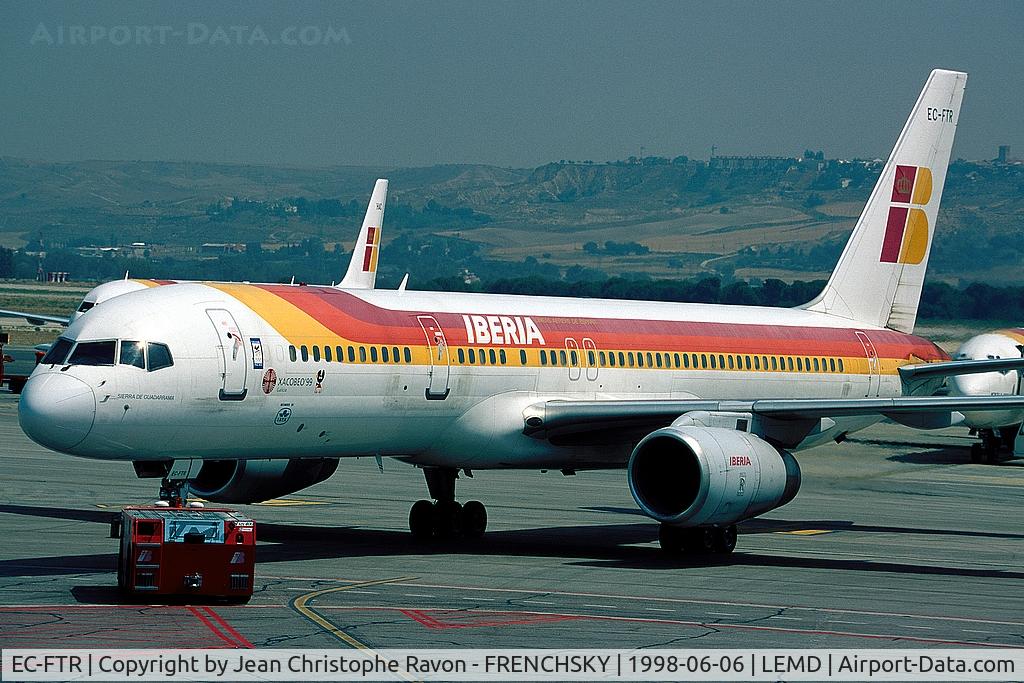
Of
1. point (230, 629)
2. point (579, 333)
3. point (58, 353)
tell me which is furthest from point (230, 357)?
point (579, 333)

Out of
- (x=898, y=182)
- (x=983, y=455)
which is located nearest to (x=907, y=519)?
(x=898, y=182)

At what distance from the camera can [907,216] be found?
3956cm

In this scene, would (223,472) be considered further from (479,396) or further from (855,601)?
(855,601)

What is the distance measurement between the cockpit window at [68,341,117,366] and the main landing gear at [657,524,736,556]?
10.8m

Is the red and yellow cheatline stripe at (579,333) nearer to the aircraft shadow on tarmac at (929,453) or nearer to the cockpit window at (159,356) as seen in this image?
the cockpit window at (159,356)

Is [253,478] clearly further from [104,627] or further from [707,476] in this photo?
[104,627]

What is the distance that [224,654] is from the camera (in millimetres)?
18188

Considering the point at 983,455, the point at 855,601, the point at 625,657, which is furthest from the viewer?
the point at 983,455

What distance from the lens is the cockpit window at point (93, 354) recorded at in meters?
24.7

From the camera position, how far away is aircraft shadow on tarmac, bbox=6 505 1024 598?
26.9 metres

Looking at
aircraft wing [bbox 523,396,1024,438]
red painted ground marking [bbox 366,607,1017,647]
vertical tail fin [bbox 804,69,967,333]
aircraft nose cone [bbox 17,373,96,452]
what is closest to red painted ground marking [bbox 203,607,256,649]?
red painted ground marking [bbox 366,607,1017,647]

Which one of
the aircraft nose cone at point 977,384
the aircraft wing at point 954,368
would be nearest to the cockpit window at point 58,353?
the aircraft wing at point 954,368

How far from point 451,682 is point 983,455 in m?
45.8

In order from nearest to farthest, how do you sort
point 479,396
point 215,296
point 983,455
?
1. point 215,296
2. point 479,396
3. point 983,455
